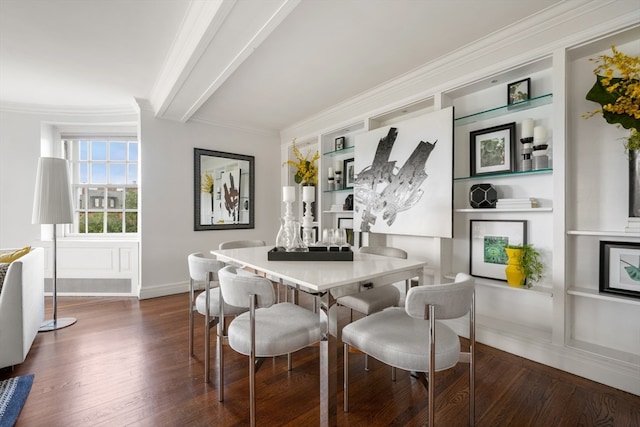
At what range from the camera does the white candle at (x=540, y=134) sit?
2.16 m

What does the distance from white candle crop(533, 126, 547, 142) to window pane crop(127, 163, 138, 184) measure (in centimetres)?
484

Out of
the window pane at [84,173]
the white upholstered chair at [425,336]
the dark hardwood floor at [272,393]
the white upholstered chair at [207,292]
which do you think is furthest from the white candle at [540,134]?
the window pane at [84,173]

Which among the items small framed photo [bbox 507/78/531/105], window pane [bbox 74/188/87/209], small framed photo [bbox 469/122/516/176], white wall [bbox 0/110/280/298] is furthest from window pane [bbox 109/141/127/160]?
small framed photo [bbox 507/78/531/105]

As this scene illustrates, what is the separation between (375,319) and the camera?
5.61ft

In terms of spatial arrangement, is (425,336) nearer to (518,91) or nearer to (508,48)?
(518,91)

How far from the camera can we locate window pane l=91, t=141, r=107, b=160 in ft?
14.1

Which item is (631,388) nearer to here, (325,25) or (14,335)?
(325,25)

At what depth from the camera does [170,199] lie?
13.0 ft

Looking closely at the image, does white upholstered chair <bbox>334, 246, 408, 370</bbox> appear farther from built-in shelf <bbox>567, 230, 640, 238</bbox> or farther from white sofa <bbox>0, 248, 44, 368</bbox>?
white sofa <bbox>0, 248, 44, 368</bbox>

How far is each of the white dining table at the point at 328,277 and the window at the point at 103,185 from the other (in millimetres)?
3121

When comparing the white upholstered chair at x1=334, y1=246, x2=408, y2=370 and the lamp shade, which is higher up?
the lamp shade

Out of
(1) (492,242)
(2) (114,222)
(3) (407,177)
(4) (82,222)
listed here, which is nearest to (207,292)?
(3) (407,177)

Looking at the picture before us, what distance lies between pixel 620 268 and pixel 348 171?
2.67m

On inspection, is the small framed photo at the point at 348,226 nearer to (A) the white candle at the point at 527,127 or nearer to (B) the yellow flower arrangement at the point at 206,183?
(B) the yellow flower arrangement at the point at 206,183
